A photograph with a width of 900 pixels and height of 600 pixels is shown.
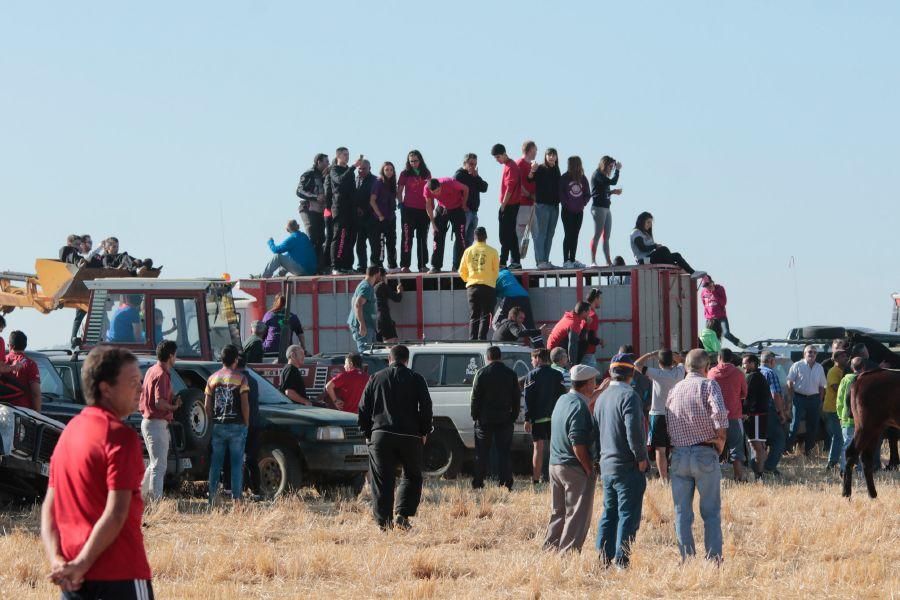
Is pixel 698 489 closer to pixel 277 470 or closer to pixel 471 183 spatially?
pixel 277 470

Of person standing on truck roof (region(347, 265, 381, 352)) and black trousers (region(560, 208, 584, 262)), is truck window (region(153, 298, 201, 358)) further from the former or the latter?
black trousers (region(560, 208, 584, 262))

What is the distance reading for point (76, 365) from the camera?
1633 cm

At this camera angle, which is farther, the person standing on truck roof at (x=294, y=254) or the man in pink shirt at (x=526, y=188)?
the person standing on truck roof at (x=294, y=254)

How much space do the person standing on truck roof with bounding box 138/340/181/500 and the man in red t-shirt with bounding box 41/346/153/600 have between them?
8406mm

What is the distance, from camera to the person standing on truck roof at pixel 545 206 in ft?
70.4

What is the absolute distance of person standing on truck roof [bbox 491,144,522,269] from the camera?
21.4 metres

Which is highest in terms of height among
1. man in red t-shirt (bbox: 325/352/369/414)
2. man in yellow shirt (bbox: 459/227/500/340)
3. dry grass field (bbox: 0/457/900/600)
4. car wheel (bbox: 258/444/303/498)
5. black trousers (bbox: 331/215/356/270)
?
black trousers (bbox: 331/215/356/270)

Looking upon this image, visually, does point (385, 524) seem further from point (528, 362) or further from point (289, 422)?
point (528, 362)

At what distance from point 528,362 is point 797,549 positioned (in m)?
6.97

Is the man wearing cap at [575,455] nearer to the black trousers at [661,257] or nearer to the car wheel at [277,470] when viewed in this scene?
the car wheel at [277,470]

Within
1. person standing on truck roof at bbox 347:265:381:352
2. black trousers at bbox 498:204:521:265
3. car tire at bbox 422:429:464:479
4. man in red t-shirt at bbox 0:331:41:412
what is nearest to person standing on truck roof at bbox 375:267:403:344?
person standing on truck roof at bbox 347:265:381:352

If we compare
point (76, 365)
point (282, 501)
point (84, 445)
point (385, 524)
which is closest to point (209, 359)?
point (76, 365)

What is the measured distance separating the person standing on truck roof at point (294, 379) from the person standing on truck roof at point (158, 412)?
348 cm

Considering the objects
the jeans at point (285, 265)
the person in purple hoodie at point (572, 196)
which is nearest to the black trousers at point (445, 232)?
the person in purple hoodie at point (572, 196)
